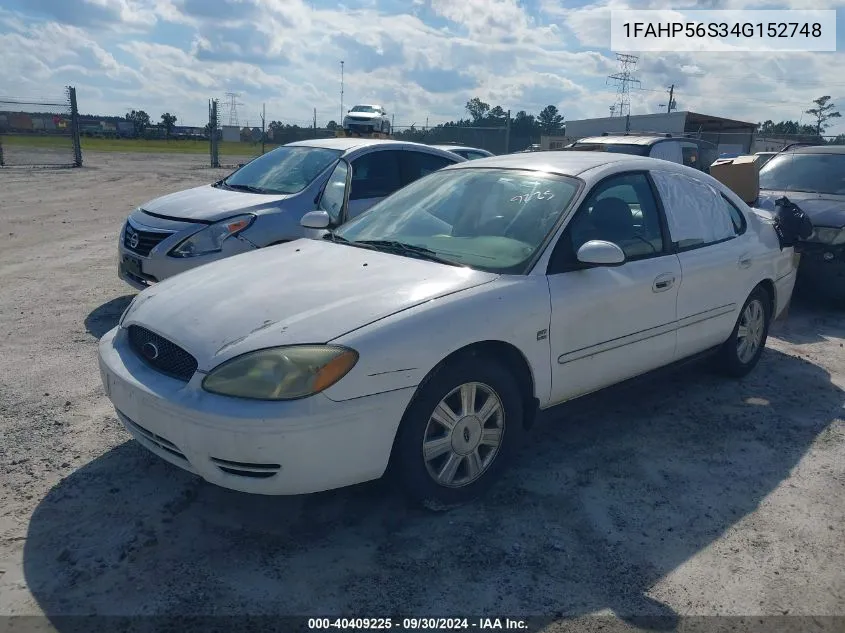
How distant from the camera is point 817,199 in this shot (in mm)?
7914

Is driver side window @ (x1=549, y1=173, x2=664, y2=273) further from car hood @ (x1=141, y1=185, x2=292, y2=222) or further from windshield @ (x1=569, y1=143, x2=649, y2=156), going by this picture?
windshield @ (x1=569, y1=143, x2=649, y2=156)

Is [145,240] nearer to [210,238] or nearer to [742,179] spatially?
[210,238]

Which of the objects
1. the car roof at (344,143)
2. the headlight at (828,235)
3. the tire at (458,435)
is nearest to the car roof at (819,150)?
the headlight at (828,235)

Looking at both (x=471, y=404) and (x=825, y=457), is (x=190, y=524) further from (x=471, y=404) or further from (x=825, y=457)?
(x=825, y=457)

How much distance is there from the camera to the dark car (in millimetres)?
7258

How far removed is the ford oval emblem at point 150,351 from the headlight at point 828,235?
6671 mm

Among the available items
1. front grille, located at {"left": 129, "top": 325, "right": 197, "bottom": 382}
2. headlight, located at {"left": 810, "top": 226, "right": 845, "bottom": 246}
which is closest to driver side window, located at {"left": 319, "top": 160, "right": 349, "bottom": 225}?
front grille, located at {"left": 129, "top": 325, "right": 197, "bottom": 382}

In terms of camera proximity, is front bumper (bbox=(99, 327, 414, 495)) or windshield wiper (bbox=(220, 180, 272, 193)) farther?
windshield wiper (bbox=(220, 180, 272, 193))

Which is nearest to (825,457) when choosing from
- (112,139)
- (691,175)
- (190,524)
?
(691,175)

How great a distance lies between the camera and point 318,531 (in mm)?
3193

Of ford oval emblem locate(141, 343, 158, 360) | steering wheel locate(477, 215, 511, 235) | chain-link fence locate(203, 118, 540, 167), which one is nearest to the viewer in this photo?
ford oval emblem locate(141, 343, 158, 360)

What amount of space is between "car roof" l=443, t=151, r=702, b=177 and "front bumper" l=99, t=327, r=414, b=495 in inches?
73.9

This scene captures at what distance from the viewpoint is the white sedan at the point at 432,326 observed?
289 cm

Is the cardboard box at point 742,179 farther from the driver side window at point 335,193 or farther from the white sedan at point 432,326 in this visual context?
the driver side window at point 335,193
